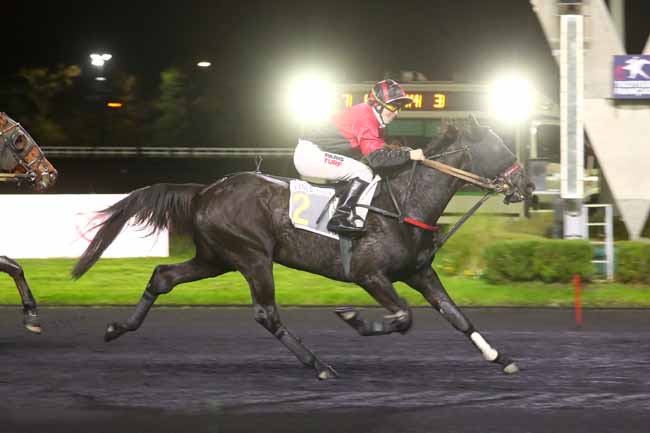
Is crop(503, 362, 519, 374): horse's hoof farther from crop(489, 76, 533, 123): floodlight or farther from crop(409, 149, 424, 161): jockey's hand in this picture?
crop(489, 76, 533, 123): floodlight

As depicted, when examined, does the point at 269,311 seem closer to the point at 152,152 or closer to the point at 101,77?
the point at 152,152

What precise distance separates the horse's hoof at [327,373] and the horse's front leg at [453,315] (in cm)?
87

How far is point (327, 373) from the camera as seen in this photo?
715 centimetres

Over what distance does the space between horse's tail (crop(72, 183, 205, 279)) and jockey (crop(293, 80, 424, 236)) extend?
97 centimetres

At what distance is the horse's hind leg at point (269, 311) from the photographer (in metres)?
7.34

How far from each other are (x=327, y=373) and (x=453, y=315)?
973mm

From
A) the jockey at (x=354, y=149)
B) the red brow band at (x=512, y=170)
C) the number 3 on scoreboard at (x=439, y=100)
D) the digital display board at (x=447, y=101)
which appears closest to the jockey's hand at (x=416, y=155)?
the jockey at (x=354, y=149)

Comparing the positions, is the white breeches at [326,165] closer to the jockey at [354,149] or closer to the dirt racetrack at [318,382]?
the jockey at [354,149]

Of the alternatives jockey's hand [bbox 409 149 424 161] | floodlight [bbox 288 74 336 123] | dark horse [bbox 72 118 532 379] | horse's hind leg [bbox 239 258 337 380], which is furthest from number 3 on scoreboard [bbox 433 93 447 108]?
horse's hind leg [bbox 239 258 337 380]

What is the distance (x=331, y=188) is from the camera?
25.5ft

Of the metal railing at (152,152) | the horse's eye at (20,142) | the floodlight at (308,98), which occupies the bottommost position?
the metal railing at (152,152)

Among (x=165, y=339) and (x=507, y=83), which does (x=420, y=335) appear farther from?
(x=507, y=83)

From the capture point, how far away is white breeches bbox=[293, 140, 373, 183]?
7.67m

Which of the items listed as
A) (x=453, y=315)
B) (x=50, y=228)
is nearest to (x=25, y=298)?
(x=453, y=315)
